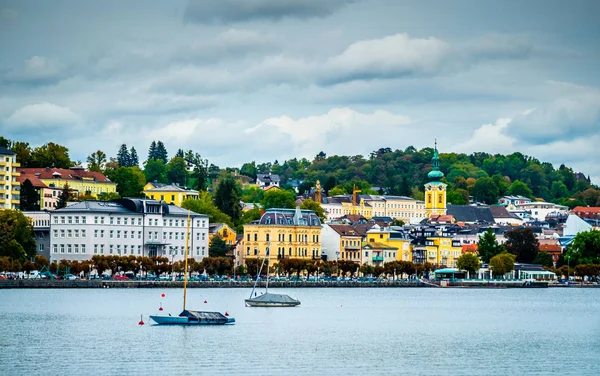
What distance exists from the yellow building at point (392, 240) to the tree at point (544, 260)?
14.3m

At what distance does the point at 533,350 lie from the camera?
6172cm

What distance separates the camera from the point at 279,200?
173 m

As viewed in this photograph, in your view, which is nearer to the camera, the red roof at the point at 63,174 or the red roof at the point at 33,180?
the red roof at the point at 33,180

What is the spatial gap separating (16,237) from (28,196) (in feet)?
93.8

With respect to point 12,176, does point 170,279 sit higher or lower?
lower

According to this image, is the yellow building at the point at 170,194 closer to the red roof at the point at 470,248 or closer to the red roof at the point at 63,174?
the red roof at the point at 63,174

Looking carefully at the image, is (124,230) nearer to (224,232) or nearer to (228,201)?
(224,232)

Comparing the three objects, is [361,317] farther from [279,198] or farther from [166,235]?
[279,198]

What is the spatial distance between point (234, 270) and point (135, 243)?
1065 centimetres

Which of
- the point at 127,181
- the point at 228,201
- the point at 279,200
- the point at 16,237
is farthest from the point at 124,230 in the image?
the point at 279,200

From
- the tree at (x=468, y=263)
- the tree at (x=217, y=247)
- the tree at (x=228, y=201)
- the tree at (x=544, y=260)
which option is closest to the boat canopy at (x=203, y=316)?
the tree at (x=217, y=247)

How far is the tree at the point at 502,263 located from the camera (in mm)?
143000

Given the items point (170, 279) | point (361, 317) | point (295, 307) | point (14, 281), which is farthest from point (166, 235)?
point (361, 317)

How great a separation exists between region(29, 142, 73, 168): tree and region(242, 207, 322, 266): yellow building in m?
36.0
